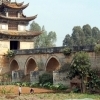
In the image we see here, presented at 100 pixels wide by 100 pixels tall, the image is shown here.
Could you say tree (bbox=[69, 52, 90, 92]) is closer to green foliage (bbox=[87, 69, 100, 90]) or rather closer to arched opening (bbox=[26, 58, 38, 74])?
green foliage (bbox=[87, 69, 100, 90])

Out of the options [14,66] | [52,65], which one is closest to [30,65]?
[14,66]

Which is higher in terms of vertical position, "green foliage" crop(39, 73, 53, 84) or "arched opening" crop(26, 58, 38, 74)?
"arched opening" crop(26, 58, 38, 74)

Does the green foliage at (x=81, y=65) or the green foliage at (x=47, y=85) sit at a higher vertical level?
the green foliage at (x=81, y=65)

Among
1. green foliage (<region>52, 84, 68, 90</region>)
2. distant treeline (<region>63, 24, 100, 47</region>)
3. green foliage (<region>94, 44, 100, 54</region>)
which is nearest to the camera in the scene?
green foliage (<region>94, 44, 100, 54</region>)

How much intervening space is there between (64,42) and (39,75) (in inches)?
1754

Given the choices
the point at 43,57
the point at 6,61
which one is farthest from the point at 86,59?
the point at 6,61

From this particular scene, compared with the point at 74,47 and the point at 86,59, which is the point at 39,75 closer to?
the point at 74,47

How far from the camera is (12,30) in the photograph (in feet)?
115

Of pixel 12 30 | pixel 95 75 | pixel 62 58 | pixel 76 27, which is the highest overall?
pixel 76 27

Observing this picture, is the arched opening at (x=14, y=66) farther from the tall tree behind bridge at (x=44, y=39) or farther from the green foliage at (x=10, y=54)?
the tall tree behind bridge at (x=44, y=39)

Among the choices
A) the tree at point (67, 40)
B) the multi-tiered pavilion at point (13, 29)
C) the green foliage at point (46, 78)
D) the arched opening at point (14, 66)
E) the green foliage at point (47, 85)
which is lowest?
the green foliage at point (47, 85)

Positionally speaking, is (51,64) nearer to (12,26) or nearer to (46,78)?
(46,78)

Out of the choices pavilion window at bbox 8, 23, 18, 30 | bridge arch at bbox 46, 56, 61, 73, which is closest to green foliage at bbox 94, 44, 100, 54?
bridge arch at bbox 46, 56, 61, 73

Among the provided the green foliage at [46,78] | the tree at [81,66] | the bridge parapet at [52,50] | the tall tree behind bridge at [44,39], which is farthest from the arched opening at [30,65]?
the tall tree behind bridge at [44,39]
